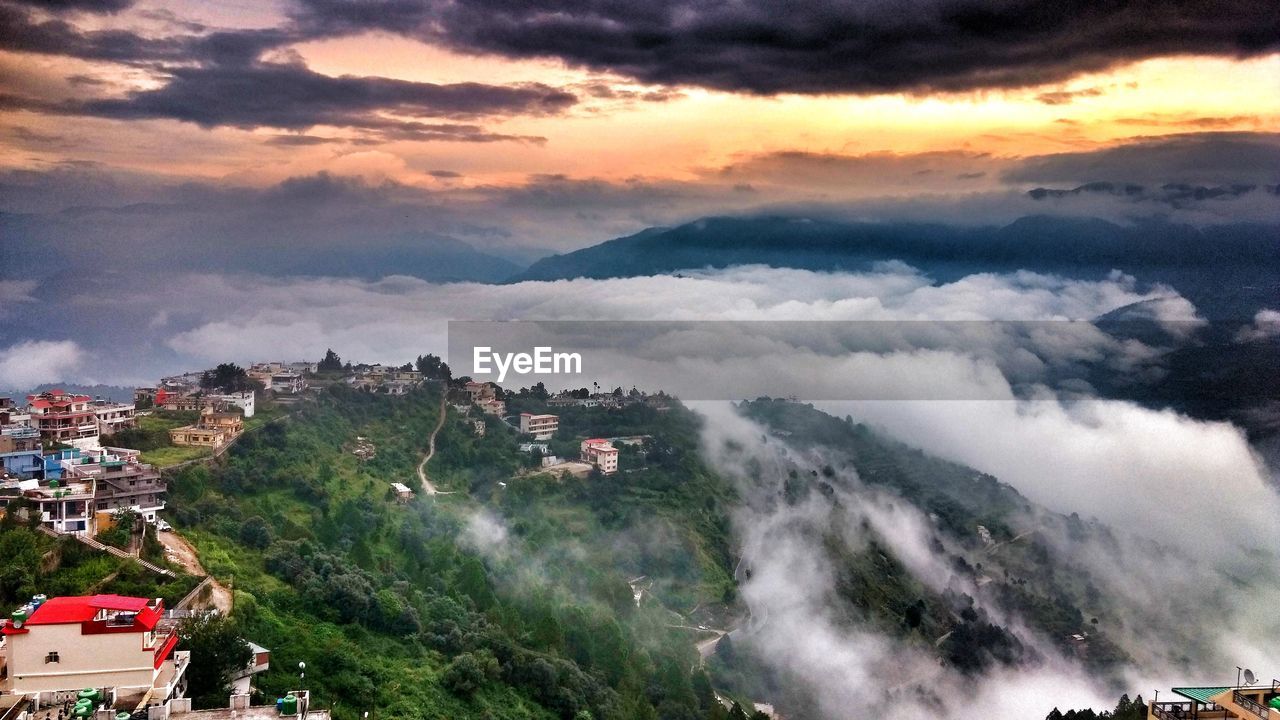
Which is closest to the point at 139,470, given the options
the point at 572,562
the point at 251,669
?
the point at 251,669

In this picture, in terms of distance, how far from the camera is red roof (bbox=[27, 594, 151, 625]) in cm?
714

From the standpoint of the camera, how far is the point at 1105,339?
76.5 feet

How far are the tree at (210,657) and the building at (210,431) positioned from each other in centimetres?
595

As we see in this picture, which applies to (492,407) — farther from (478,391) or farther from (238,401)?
(238,401)

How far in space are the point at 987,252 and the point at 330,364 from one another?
1546cm

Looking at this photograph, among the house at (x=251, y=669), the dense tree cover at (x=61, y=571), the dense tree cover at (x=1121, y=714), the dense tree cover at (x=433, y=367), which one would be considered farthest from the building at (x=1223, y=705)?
the dense tree cover at (x=433, y=367)

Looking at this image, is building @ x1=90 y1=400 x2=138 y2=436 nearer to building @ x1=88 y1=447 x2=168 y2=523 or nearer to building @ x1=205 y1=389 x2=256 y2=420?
building @ x1=205 y1=389 x2=256 y2=420

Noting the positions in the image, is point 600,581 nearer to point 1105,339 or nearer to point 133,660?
point 133,660

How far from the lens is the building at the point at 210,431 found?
1382 cm

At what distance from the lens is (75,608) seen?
23.9 feet

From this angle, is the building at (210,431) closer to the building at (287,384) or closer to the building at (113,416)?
the building at (113,416)

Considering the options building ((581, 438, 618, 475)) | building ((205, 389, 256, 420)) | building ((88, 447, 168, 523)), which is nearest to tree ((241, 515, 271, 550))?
building ((88, 447, 168, 523))

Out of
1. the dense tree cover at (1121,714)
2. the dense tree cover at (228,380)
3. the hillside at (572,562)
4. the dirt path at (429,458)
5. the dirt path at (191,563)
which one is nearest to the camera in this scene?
the dirt path at (191,563)

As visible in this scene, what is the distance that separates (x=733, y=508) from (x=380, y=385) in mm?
6868
